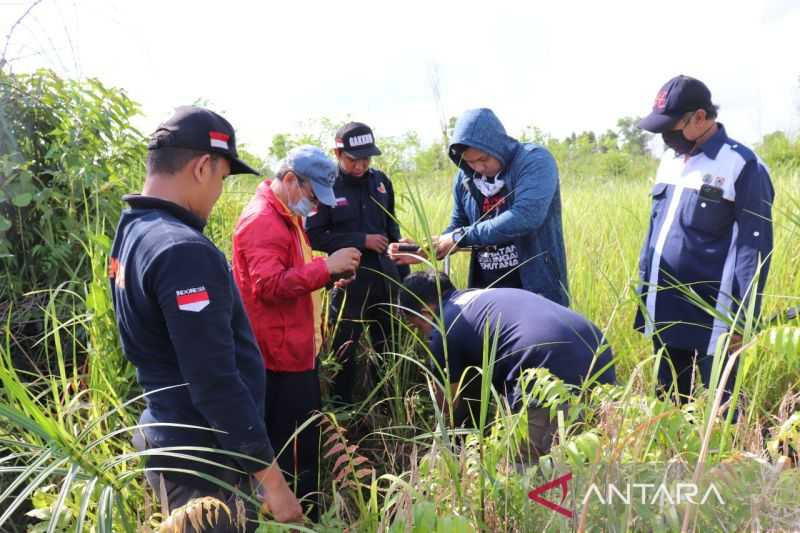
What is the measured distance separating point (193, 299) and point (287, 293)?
1.08 metres

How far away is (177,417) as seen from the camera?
169 centimetres

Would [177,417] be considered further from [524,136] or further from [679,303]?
[524,136]

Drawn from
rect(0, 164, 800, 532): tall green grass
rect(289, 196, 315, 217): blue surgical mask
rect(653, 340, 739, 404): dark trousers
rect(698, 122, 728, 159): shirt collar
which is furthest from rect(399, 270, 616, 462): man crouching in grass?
rect(698, 122, 728, 159): shirt collar

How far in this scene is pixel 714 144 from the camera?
2924mm

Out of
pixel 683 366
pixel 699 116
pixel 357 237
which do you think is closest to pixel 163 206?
pixel 357 237

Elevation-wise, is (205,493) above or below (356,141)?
below

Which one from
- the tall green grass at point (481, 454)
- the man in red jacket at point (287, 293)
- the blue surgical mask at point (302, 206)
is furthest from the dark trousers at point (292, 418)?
the blue surgical mask at point (302, 206)

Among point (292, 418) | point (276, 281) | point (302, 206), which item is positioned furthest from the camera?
point (302, 206)

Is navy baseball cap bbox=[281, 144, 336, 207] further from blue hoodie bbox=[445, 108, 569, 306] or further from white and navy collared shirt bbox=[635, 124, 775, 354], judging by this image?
white and navy collared shirt bbox=[635, 124, 775, 354]

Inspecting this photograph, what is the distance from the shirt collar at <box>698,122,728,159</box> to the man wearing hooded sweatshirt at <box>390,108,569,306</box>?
2.28 feet

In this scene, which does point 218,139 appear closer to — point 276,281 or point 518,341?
point 276,281

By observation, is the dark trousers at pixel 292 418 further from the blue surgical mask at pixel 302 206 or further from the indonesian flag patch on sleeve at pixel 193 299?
the indonesian flag patch on sleeve at pixel 193 299

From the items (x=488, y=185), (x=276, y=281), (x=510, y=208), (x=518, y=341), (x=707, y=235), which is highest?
(x=488, y=185)

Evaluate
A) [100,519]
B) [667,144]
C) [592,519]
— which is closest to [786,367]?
[667,144]
